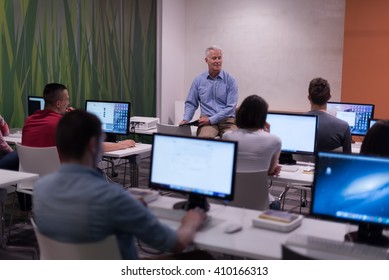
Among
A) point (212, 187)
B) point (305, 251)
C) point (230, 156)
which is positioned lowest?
point (305, 251)

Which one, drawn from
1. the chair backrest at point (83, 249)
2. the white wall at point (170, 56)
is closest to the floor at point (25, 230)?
the chair backrest at point (83, 249)

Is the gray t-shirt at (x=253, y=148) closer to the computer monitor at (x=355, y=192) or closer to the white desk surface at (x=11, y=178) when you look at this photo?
the computer monitor at (x=355, y=192)

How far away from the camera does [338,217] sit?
7.82 ft

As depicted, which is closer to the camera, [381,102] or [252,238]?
[252,238]

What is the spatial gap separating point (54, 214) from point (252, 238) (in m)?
0.94

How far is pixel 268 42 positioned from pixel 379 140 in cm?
574

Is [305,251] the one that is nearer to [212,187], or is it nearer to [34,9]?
[212,187]

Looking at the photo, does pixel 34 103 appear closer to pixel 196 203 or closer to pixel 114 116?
pixel 114 116

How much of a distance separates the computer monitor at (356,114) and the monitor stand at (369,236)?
3300 millimetres

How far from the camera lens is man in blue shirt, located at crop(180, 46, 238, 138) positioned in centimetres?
625

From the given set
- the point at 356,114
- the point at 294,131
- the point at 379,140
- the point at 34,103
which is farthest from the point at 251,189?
the point at 34,103

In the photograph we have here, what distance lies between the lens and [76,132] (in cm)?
200

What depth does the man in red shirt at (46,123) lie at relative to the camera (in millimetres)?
4215

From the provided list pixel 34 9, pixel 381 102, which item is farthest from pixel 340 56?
pixel 34 9
